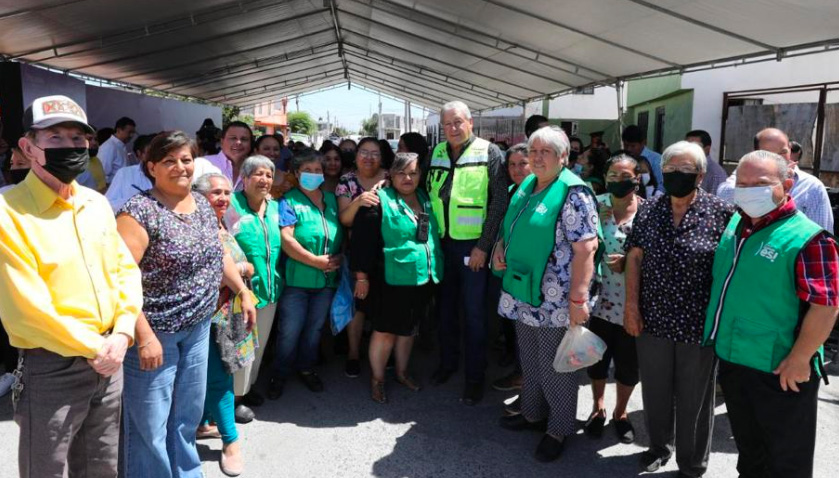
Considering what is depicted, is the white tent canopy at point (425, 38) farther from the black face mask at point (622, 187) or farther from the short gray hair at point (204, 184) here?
the short gray hair at point (204, 184)

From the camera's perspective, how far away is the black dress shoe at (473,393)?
3689mm

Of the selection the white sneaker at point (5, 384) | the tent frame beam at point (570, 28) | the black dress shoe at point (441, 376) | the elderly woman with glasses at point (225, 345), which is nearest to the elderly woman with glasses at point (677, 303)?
the black dress shoe at point (441, 376)

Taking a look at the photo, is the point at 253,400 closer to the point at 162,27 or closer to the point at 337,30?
the point at 162,27

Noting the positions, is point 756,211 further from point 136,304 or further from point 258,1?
point 258,1

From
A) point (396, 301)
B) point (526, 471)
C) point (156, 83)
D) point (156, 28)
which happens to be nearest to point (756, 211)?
point (526, 471)

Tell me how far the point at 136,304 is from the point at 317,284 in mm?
1709

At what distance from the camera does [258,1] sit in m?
7.32

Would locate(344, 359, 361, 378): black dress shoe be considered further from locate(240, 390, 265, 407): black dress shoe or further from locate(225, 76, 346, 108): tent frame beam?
locate(225, 76, 346, 108): tent frame beam

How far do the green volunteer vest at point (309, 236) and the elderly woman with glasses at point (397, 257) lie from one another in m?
0.19

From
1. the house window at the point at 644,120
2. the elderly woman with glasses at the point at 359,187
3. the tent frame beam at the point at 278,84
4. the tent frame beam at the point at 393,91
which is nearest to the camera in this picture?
the elderly woman with glasses at the point at 359,187

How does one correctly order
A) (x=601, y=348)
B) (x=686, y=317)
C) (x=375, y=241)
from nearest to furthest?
(x=686, y=317) → (x=601, y=348) → (x=375, y=241)

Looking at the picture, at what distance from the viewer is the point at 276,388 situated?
3.77m

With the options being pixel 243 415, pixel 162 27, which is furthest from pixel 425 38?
pixel 243 415

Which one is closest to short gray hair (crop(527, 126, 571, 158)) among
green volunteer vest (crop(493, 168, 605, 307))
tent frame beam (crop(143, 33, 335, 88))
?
green volunteer vest (crop(493, 168, 605, 307))
